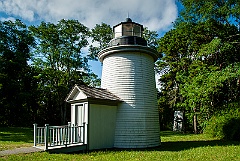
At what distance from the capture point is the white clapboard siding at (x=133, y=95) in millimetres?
11594

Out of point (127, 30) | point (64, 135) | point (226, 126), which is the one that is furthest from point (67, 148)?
Answer: point (226, 126)

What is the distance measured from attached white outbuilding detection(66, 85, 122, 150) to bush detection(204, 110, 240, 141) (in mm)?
7910

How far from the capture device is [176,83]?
2391 cm

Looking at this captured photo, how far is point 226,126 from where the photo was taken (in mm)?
15039

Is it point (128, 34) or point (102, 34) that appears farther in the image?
point (102, 34)

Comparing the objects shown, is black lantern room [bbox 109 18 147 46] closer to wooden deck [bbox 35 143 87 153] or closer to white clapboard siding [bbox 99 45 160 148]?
white clapboard siding [bbox 99 45 160 148]

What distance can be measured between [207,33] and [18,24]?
21793 millimetres

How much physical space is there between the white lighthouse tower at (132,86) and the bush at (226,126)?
5502 millimetres

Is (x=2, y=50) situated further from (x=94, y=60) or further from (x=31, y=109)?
(x=94, y=60)

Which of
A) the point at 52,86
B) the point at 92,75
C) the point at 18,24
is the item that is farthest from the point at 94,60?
the point at 18,24

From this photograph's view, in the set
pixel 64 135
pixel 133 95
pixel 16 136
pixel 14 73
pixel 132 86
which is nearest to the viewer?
pixel 64 135

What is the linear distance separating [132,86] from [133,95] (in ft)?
1.59

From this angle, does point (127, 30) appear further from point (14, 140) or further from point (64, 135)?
point (14, 140)

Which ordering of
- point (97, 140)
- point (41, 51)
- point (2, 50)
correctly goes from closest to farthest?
point (97, 140), point (2, 50), point (41, 51)
